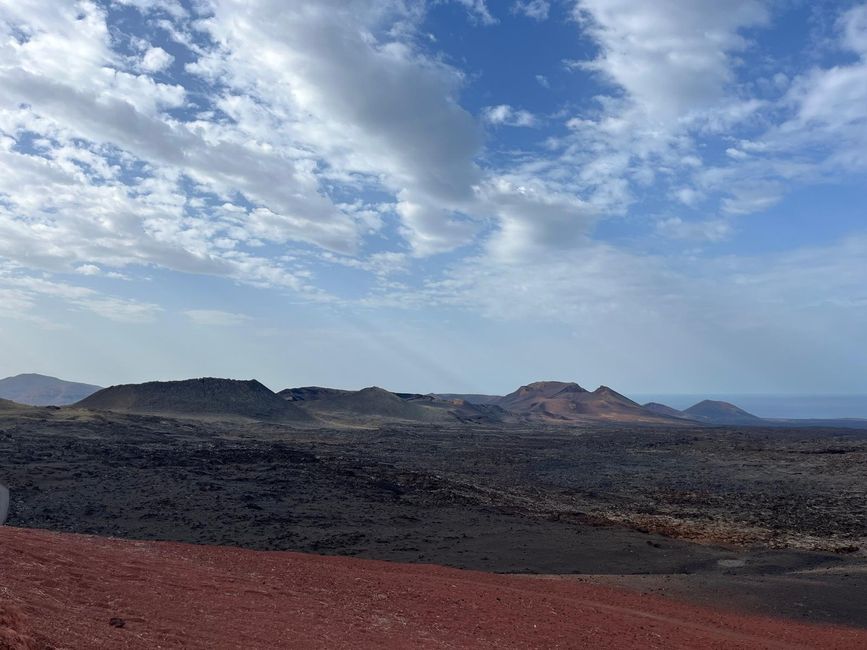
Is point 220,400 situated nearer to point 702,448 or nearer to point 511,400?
point 702,448

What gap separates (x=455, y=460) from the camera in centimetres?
4503

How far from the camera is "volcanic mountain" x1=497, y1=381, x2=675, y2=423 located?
469ft

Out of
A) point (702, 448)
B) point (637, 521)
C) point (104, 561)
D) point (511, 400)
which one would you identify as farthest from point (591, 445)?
point (511, 400)

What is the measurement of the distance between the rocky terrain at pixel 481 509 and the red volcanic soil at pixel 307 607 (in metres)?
2.37

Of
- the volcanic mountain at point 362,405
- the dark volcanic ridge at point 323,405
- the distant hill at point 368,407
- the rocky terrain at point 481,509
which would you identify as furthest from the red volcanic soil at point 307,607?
the volcanic mountain at point 362,405

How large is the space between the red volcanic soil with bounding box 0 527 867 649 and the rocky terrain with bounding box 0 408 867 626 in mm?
2372

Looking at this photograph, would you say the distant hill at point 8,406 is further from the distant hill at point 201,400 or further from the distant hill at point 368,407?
the distant hill at point 368,407

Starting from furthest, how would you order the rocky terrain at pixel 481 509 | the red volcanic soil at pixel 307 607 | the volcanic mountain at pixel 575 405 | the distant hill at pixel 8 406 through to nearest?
1. the volcanic mountain at pixel 575 405
2. the distant hill at pixel 8 406
3. the rocky terrain at pixel 481 509
4. the red volcanic soil at pixel 307 607

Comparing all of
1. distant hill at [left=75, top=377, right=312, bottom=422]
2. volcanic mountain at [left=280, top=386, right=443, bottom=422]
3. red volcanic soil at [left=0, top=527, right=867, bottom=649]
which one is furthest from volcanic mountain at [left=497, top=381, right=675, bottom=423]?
red volcanic soil at [left=0, top=527, right=867, bottom=649]

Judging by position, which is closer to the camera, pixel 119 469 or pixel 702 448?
pixel 119 469

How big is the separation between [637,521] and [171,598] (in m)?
19.4

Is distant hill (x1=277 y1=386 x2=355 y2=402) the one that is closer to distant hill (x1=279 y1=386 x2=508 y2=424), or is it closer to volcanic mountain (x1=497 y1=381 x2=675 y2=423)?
distant hill (x1=279 y1=386 x2=508 y2=424)

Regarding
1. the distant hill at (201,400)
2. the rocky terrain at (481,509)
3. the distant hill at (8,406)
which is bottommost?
the rocky terrain at (481,509)

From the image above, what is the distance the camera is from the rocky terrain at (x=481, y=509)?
17172 mm
